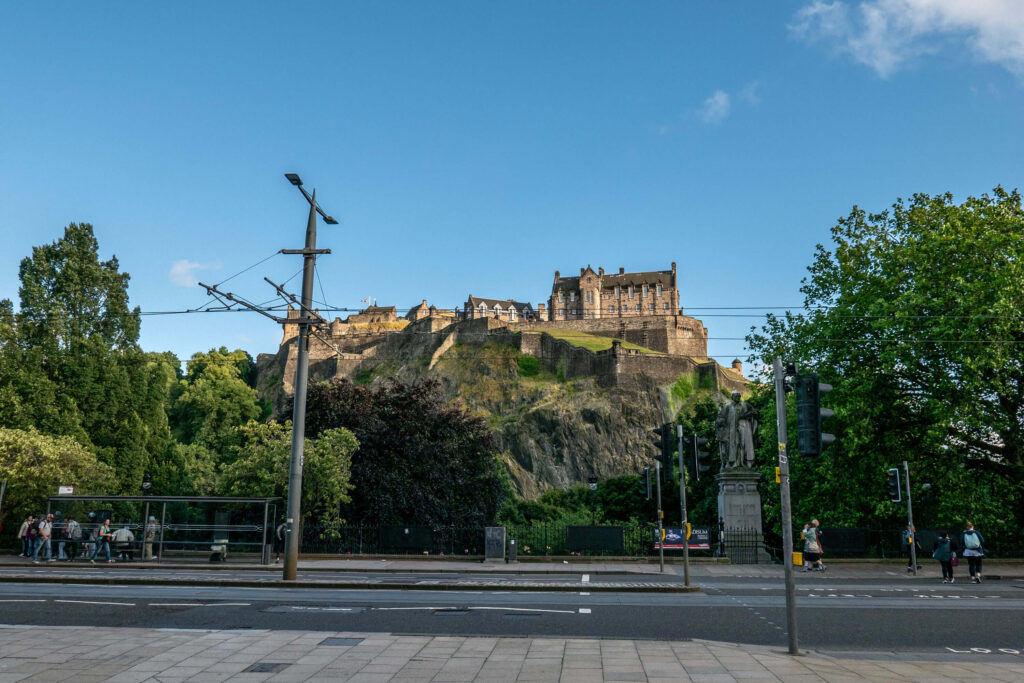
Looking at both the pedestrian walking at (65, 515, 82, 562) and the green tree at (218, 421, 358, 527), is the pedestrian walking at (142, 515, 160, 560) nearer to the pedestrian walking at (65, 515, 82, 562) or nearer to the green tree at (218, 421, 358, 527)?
the pedestrian walking at (65, 515, 82, 562)

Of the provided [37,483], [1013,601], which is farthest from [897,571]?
[37,483]

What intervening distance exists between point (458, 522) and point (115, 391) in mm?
19982

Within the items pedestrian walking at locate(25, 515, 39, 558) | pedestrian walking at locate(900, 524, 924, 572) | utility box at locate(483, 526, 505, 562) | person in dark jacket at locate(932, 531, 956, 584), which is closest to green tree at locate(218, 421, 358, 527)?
utility box at locate(483, 526, 505, 562)

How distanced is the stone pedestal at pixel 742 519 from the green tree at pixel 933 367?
355 centimetres

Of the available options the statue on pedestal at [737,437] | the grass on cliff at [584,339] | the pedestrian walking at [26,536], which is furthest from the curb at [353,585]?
the grass on cliff at [584,339]

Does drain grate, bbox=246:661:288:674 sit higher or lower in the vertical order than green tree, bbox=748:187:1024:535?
lower

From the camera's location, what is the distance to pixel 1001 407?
992 inches

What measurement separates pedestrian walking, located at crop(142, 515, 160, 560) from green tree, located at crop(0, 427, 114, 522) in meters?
6.55

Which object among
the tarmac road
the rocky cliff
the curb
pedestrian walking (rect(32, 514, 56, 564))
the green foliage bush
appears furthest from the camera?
the green foliage bush

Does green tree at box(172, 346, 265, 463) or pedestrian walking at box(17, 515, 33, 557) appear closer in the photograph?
pedestrian walking at box(17, 515, 33, 557)

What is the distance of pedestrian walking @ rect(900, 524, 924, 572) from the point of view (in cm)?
2264

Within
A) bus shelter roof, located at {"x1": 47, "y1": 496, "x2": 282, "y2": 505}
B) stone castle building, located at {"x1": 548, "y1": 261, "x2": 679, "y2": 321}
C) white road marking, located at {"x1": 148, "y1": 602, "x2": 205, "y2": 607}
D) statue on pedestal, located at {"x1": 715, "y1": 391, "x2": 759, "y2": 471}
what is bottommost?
white road marking, located at {"x1": 148, "y1": 602, "x2": 205, "y2": 607}

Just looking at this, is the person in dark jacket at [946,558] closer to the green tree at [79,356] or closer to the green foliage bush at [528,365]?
the green tree at [79,356]

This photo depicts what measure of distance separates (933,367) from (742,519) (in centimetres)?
829
